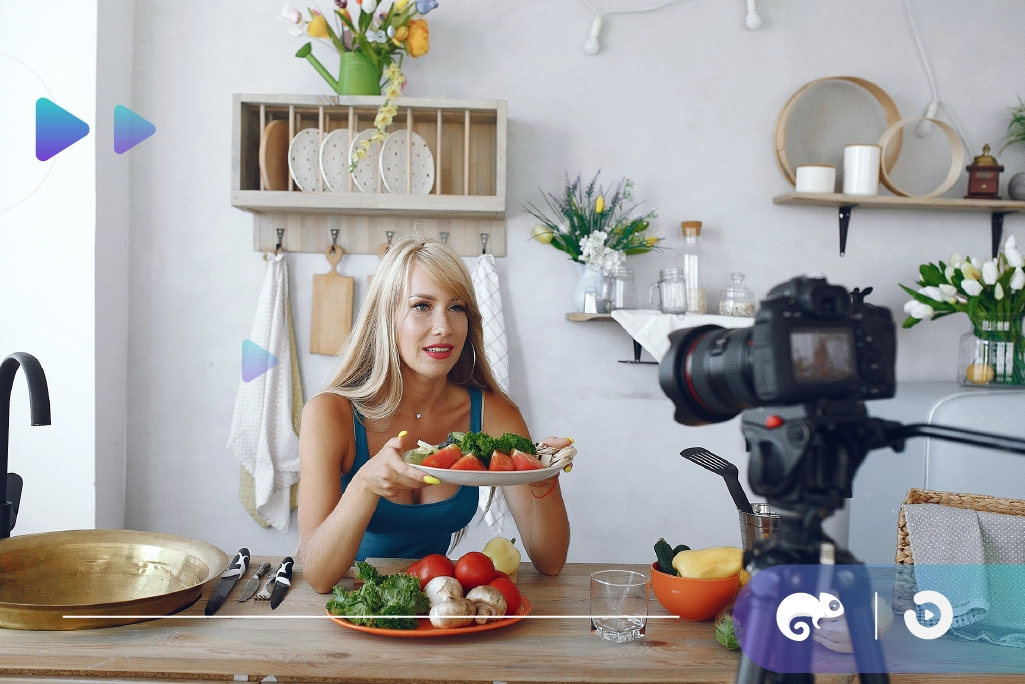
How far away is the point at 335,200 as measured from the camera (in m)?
2.29

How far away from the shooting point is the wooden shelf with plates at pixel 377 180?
7.52ft

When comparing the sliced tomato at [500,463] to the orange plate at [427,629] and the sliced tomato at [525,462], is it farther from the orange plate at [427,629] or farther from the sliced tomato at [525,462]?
the orange plate at [427,629]

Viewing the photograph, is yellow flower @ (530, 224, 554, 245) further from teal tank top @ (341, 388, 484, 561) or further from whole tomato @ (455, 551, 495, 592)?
whole tomato @ (455, 551, 495, 592)

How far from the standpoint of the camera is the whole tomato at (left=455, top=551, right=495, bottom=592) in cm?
118

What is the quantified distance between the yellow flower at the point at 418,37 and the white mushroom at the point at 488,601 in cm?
167

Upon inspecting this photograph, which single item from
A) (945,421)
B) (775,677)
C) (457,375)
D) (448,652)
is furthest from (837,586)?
(945,421)

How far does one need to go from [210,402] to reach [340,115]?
38.1 inches

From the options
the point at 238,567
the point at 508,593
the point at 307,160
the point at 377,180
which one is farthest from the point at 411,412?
the point at 307,160

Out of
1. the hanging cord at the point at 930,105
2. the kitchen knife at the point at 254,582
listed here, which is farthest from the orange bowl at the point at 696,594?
the hanging cord at the point at 930,105

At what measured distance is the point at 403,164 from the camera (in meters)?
2.38

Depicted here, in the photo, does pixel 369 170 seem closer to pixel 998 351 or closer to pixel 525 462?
pixel 525 462

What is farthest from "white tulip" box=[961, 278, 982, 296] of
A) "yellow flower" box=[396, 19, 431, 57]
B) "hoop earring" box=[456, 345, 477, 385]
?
"yellow flower" box=[396, 19, 431, 57]

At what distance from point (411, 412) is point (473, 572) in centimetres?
56

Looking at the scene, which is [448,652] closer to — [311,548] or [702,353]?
[311,548]
